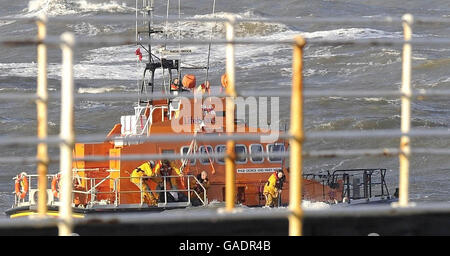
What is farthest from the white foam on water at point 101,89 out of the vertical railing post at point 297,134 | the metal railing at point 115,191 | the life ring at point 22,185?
the vertical railing post at point 297,134

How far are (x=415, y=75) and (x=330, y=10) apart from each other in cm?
1527

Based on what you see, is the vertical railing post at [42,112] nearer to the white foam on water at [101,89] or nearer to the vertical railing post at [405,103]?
the vertical railing post at [405,103]

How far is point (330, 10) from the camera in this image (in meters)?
48.8

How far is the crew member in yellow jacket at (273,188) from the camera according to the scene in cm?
1376

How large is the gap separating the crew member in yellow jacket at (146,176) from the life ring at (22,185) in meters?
1.51

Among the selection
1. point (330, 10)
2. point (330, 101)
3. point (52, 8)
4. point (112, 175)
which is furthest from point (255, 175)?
point (52, 8)

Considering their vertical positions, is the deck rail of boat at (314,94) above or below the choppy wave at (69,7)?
below

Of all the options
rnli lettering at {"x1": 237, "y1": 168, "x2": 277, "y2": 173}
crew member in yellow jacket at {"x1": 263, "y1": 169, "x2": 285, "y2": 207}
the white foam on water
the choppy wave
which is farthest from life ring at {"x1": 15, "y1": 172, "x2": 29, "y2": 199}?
the choppy wave

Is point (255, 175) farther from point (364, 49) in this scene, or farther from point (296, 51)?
point (364, 49)

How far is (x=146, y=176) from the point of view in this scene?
44.7ft

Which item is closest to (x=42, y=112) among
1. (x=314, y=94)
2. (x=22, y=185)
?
(x=314, y=94)
